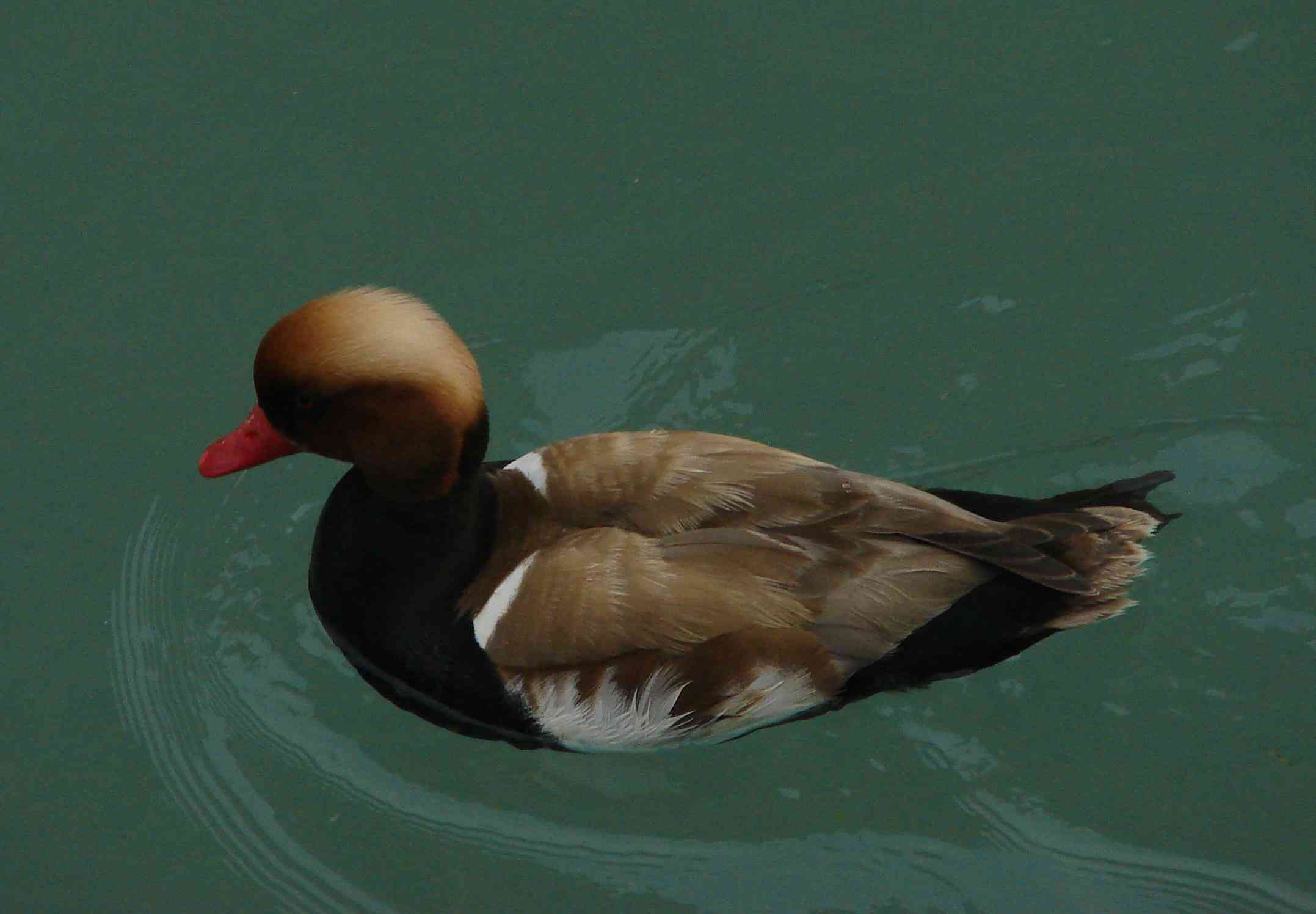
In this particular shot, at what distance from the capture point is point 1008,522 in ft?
13.9

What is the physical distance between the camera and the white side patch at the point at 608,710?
4012 mm

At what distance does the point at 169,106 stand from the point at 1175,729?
4.47m

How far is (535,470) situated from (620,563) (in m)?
0.49

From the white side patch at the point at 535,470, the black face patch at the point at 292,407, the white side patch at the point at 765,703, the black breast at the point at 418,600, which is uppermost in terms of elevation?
the black face patch at the point at 292,407

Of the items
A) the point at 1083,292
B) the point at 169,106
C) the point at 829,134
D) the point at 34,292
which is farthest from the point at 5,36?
the point at 1083,292

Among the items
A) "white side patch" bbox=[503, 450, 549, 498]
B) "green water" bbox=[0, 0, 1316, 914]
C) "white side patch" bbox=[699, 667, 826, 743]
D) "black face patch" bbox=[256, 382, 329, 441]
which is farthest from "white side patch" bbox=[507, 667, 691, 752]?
"black face patch" bbox=[256, 382, 329, 441]

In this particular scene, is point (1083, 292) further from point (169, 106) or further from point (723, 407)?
point (169, 106)

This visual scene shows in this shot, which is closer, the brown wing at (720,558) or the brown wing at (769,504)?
the brown wing at (720,558)

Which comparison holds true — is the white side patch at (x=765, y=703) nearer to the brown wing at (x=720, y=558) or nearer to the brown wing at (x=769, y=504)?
the brown wing at (x=720, y=558)

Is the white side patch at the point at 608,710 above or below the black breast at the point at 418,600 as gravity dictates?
below

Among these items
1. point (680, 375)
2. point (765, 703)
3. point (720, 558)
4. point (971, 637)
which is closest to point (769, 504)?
point (720, 558)

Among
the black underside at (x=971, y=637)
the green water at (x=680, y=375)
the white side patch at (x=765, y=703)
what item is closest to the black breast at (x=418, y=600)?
the green water at (x=680, y=375)

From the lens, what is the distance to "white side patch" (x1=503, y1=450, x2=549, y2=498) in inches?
165

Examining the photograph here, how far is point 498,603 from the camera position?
4.05m
